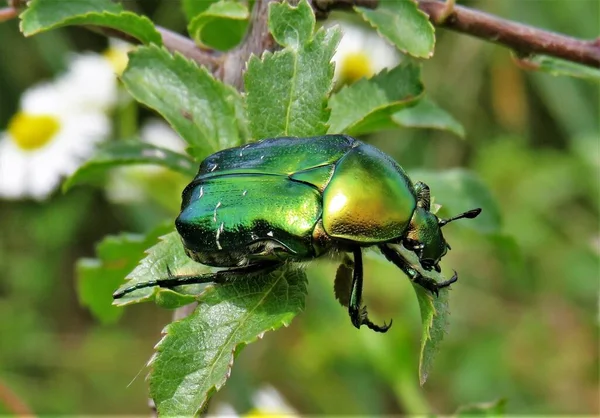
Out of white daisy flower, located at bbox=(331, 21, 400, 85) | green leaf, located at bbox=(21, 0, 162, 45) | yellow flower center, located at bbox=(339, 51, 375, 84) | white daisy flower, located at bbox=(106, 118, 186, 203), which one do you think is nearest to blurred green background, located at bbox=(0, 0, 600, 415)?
white daisy flower, located at bbox=(106, 118, 186, 203)

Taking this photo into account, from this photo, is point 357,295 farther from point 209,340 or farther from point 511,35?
point 511,35

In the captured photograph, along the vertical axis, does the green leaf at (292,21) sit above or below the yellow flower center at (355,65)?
above

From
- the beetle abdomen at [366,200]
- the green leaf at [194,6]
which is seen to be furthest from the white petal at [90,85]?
the beetle abdomen at [366,200]

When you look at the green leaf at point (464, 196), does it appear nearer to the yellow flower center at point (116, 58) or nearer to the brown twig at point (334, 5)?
the brown twig at point (334, 5)

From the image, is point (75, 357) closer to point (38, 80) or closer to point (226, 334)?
point (38, 80)

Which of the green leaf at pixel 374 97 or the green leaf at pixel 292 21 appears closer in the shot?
the green leaf at pixel 292 21
